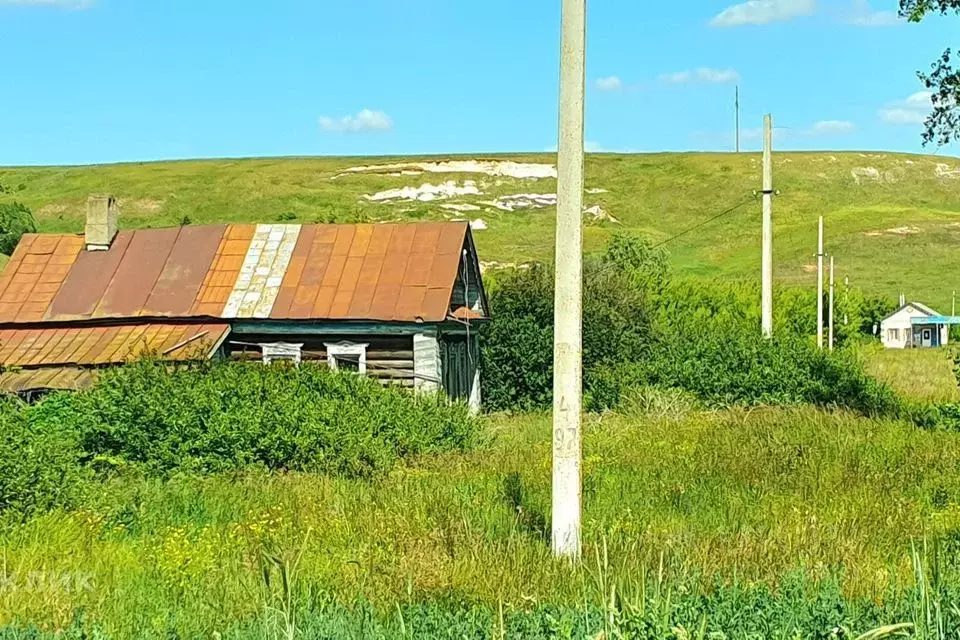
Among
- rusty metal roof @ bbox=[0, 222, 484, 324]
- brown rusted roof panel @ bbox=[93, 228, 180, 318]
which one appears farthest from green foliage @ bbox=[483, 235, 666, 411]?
brown rusted roof panel @ bbox=[93, 228, 180, 318]

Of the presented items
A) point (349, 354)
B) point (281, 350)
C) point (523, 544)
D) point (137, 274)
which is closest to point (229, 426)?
point (523, 544)

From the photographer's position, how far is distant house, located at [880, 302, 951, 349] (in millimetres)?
76125

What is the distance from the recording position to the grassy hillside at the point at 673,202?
91.4 m

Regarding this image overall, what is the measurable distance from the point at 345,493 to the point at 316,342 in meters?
11.6

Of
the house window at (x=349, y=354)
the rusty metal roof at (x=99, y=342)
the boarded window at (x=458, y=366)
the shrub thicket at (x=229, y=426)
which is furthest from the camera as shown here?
the boarded window at (x=458, y=366)

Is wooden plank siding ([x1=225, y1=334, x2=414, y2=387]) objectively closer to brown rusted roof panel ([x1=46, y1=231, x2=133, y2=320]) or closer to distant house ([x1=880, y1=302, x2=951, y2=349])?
brown rusted roof panel ([x1=46, y1=231, x2=133, y2=320])

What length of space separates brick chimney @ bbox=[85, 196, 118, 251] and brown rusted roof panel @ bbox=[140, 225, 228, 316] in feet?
5.38

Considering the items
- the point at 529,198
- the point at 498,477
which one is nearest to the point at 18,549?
the point at 498,477

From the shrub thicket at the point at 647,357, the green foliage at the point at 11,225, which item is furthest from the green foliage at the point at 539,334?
the green foliage at the point at 11,225

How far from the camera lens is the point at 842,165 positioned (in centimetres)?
13788

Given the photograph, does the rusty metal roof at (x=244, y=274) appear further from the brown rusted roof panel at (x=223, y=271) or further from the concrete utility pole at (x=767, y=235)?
the concrete utility pole at (x=767, y=235)

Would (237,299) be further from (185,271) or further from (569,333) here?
(569,333)

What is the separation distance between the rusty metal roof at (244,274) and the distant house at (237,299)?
0.03 meters

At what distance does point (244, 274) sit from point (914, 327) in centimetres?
6483
